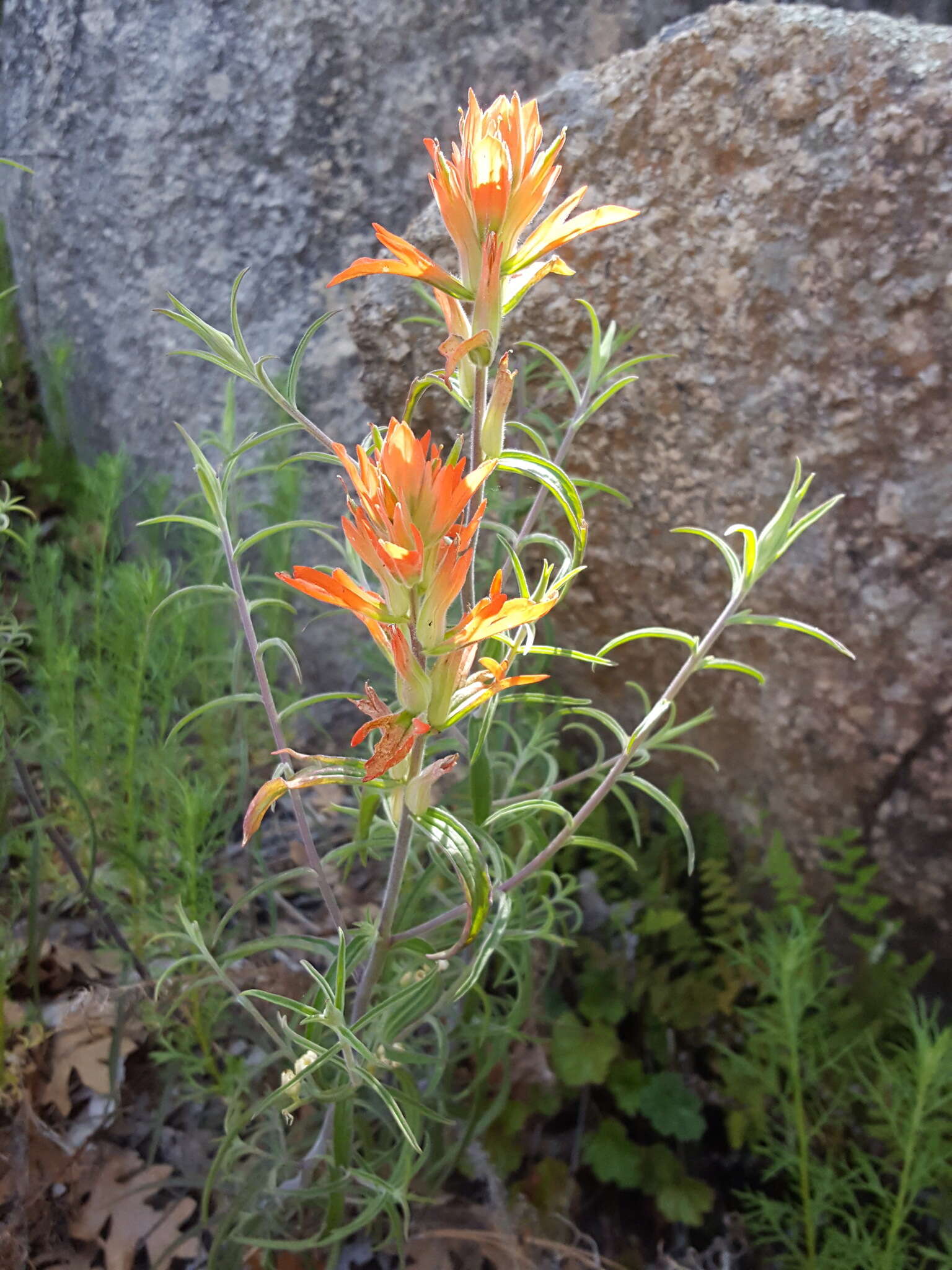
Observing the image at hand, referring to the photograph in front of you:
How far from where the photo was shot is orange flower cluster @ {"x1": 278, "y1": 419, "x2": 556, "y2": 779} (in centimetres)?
69

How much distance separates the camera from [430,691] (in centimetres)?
77

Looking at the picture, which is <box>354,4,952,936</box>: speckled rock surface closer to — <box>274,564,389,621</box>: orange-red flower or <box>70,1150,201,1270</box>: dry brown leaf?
<box>274,564,389,621</box>: orange-red flower

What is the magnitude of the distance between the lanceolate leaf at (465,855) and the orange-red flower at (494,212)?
446 mm

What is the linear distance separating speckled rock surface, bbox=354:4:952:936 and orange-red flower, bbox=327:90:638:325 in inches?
33.7

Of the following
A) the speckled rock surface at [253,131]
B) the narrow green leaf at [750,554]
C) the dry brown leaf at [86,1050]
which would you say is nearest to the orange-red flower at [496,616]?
the narrow green leaf at [750,554]

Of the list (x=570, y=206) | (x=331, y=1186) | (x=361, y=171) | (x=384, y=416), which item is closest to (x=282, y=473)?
(x=384, y=416)

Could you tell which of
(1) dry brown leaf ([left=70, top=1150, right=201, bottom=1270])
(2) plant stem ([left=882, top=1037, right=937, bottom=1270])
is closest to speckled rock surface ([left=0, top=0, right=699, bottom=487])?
(1) dry brown leaf ([left=70, top=1150, right=201, bottom=1270])

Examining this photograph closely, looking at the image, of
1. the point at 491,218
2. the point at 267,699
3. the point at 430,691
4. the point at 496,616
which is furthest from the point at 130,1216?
the point at 491,218

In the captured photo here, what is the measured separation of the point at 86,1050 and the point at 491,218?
1.41 m

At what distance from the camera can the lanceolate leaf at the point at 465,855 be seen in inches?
31.6

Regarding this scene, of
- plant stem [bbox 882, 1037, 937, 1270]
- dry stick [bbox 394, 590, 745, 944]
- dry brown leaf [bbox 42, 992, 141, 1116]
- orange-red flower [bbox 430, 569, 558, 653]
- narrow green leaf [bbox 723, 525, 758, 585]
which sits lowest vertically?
plant stem [bbox 882, 1037, 937, 1270]

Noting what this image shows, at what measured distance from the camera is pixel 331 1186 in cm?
103

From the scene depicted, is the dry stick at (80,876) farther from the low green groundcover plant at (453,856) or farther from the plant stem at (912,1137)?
the plant stem at (912,1137)

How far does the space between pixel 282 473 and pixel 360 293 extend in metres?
0.40
